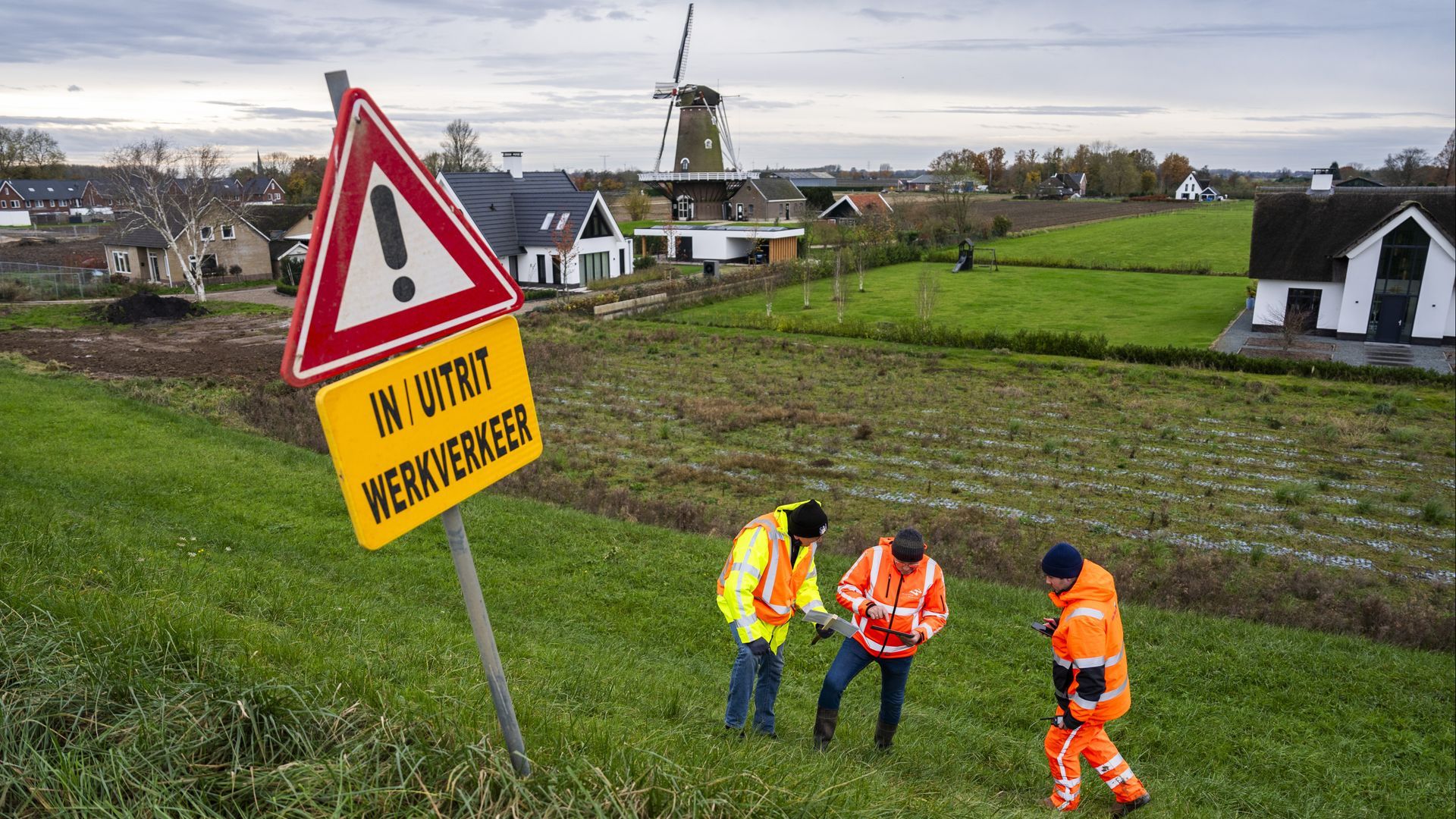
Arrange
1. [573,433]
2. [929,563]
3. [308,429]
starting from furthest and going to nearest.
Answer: [573,433], [308,429], [929,563]

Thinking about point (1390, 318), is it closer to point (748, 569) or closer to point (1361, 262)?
point (1361, 262)

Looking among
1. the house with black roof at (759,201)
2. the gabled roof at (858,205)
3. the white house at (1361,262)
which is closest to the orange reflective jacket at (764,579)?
the white house at (1361,262)

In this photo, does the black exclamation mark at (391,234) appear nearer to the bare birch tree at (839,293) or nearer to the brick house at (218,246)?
the bare birch tree at (839,293)

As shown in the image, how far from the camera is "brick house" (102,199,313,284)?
4300 centimetres

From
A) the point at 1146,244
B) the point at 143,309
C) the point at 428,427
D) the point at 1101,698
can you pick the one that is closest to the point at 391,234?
the point at 428,427

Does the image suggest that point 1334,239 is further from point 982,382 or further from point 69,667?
point 69,667

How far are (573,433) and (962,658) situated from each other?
12069 millimetres

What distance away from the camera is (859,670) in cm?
602

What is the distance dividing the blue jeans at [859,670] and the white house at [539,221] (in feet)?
123

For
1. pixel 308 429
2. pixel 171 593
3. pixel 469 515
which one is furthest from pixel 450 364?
pixel 308 429

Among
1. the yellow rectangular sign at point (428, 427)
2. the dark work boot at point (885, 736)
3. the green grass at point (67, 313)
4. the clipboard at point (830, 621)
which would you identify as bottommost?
the green grass at point (67, 313)

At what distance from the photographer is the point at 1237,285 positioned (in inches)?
1772

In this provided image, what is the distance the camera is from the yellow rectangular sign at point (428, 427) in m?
2.39

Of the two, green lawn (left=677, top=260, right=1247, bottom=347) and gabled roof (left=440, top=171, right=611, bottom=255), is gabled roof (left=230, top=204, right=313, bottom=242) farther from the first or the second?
green lawn (left=677, top=260, right=1247, bottom=347)
